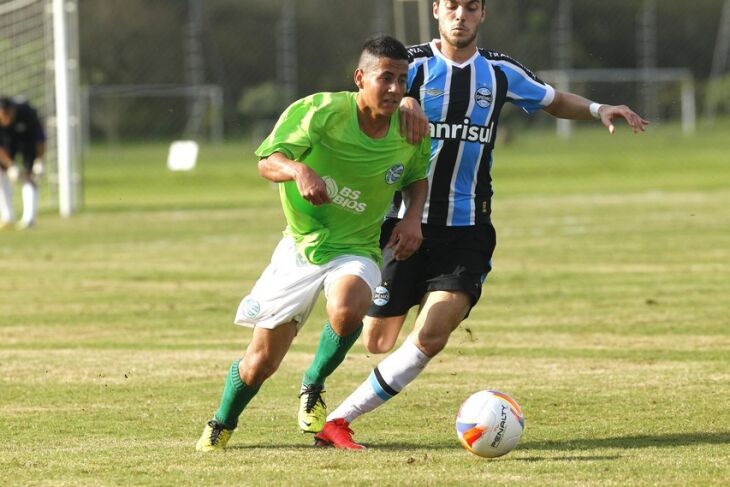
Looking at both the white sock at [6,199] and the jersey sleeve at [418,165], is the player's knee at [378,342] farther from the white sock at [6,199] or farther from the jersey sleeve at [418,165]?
the white sock at [6,199]

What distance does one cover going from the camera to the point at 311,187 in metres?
6.48

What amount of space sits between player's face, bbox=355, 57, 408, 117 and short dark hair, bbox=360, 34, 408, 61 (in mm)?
24

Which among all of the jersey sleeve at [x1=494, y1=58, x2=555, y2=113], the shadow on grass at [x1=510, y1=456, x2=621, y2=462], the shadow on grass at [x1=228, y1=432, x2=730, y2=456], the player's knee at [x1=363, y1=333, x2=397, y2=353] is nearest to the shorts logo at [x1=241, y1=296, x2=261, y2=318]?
the shadow on grass at [x1=228, y1=432, x2=730, y2=456]

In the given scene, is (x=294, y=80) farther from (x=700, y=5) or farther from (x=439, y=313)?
(x=439, y=313)

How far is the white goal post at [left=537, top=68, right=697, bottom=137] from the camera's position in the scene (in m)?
55.1

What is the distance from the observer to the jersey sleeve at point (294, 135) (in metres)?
6.88

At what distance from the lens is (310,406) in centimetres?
738

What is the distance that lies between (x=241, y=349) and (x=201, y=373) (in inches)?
48.2

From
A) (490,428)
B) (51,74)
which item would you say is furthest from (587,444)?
(51,74)

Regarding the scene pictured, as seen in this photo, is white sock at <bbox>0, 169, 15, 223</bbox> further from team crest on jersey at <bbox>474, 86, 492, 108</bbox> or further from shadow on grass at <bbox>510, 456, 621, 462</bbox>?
shadow on grass at <bbox>510, 456, 621, 462</bbox>

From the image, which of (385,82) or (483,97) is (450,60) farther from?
(385,82)

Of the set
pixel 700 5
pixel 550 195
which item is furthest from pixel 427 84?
pixel 700 5

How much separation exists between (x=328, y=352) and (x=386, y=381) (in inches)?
13.5

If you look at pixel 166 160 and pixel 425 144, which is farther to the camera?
pixel 166 160
